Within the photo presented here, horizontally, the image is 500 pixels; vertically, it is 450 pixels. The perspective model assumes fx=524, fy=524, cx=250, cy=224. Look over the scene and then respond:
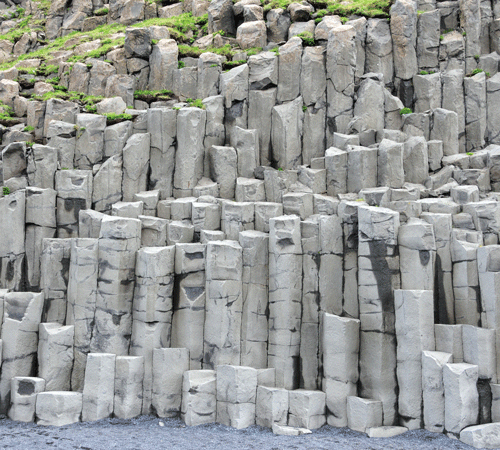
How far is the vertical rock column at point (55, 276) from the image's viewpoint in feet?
66.3

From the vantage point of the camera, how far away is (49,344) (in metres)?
18.9

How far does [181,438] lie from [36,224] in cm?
1044

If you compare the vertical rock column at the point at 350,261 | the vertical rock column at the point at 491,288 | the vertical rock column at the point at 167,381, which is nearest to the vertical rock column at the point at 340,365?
the vertical rock column at the point at 350,261

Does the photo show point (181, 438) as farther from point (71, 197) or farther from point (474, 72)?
point (474, 72)

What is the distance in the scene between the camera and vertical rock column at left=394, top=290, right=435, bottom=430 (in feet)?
57.0

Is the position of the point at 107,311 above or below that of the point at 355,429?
above

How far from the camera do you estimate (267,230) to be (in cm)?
2130

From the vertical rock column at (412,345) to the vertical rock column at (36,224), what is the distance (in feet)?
46.4

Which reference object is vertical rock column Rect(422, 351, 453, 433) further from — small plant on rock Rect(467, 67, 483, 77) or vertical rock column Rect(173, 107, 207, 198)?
small plant on rock Rect(467, 67, 483, 77)

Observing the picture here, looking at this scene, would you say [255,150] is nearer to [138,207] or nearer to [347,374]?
[138,207]

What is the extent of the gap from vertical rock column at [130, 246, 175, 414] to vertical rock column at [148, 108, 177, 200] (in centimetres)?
504

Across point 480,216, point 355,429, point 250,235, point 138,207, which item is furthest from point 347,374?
point 138,207

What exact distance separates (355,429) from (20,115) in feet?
71.9

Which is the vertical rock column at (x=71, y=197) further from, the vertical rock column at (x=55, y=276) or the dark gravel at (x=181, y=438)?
the dark gravel at (x=181, y=438)
